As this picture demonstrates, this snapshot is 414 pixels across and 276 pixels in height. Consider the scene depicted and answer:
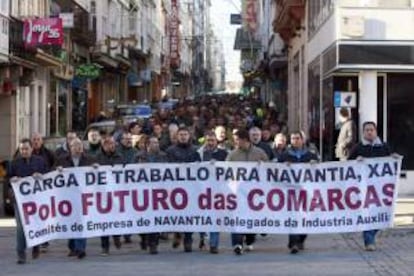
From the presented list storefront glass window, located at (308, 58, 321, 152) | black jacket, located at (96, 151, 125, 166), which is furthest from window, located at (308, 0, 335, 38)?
black jacket, located at (96, 151, 125, 166)

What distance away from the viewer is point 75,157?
1384 centimetres

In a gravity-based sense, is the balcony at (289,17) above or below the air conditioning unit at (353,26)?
above

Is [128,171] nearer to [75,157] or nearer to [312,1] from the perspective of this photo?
[75,157]

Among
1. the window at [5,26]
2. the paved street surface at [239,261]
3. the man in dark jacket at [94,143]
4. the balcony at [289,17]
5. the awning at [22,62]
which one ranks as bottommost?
the paved street surface at [239,261]

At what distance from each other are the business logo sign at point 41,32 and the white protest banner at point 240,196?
18.8 meters

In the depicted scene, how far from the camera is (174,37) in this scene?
117312mm

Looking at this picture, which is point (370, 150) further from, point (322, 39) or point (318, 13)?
point (318, 13)

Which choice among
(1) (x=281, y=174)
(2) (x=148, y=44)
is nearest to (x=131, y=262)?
(1) (x=281, y=174)

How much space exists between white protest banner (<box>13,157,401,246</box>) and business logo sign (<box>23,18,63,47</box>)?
18.8m

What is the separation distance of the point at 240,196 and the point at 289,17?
2415 cm

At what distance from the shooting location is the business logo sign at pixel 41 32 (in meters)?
31.8

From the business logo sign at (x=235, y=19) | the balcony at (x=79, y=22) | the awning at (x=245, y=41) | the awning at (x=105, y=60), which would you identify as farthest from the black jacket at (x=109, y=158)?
the business logo sign at (x=235, y=19)

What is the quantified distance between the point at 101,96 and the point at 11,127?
81.6 feet

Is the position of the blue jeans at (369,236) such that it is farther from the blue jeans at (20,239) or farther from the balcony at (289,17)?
the balcony at (289,17)
